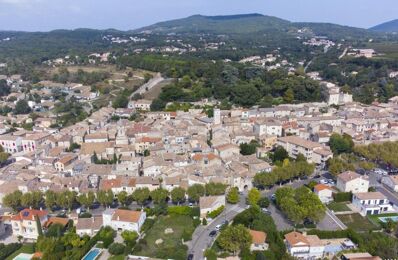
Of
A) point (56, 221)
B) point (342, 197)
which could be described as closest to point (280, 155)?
point (342, 197)

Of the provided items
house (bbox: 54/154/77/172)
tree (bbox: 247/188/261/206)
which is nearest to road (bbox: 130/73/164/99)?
house (bbox: 54/154/77/172)

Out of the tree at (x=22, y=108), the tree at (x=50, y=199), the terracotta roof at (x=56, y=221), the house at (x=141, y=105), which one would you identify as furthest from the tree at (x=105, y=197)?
the tree at (x=22, y=108)

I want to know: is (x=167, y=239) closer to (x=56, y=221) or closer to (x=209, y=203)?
(x=209, y=203)

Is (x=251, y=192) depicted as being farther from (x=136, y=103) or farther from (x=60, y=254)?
(x=136, y=103)

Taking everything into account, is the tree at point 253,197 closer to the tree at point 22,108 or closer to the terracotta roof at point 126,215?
the terracotta roof at point 126,215

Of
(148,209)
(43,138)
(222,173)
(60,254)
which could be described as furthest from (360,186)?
(43,138)

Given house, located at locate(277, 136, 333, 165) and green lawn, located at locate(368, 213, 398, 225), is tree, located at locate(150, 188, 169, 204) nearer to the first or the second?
green lawn, located at locate(368, 213, 398, 225)

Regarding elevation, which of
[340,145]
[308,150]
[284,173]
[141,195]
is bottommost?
[141,195]
